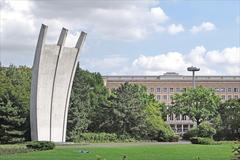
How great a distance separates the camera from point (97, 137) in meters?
56.2

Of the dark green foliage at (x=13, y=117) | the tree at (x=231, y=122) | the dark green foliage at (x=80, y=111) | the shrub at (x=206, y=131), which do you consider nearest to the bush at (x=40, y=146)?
the dark green foliage at (x=13, y=117)

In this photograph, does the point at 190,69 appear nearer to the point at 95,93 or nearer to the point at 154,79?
the point at 95,93

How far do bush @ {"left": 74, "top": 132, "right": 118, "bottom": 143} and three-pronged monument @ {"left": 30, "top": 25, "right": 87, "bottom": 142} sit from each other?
26.8ft

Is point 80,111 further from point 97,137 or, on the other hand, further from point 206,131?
point 206,131

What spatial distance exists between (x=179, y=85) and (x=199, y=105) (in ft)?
195

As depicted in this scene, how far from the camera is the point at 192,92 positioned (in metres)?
81.9

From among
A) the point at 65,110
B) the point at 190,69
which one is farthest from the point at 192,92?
the point at 65,110

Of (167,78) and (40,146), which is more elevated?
(167,78)

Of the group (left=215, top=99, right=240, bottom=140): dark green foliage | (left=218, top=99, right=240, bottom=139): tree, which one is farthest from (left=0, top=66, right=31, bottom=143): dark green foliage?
(left=218, top=99, right=240, bottom=139): tree

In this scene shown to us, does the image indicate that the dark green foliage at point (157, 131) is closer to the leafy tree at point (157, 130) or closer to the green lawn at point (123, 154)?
the leafy tree at point (157, 130)

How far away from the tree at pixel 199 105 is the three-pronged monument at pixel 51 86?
37.2 meters

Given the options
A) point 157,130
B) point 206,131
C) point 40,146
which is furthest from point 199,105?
point 40,146

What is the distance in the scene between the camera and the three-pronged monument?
44469mm

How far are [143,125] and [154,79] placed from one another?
84579 millimetres
